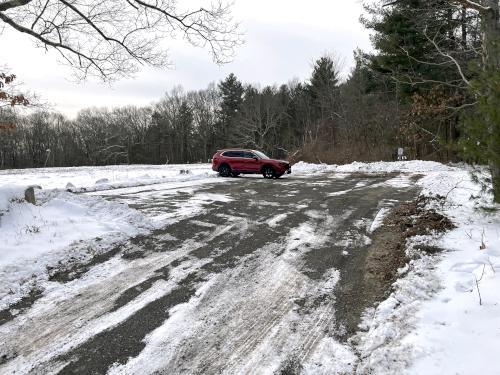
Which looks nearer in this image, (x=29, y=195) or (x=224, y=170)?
(x=29, y=195)

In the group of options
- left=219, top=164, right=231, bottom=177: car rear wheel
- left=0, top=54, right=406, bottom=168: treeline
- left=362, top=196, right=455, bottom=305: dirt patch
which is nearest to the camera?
left=362, top=196, right=455, bottom=305: dirt patch

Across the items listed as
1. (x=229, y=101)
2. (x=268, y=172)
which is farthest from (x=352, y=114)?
(x=229, y=101)

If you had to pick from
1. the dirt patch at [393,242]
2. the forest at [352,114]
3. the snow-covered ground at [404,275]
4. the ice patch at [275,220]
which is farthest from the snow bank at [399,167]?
the ice patch at [275,220]

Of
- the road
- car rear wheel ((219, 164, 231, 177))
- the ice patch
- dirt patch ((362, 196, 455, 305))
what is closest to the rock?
the road

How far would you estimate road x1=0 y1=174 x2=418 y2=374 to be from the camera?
3.93m

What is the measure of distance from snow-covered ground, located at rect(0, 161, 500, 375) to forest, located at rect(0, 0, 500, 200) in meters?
1.56

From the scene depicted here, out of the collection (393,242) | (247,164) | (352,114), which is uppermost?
(352,114)

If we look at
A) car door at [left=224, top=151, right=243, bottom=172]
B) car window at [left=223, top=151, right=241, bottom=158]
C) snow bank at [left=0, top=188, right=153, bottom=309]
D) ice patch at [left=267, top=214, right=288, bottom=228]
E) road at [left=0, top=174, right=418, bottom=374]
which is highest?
car window at [left=223, top=151, right=241, bottom=158]

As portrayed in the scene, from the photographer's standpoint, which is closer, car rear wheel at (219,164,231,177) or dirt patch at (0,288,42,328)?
dirt patch at (0,288,42,328)

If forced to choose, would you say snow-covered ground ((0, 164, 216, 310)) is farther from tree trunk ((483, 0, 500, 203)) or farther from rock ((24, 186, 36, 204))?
tree trunk ((483, 0, 500, 203))

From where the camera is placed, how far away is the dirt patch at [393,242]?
Result: 5.70 meters

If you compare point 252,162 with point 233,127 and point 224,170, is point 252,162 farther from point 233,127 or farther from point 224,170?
point 233,127

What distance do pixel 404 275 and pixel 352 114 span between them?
37.7 m

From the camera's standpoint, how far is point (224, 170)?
2416cm
